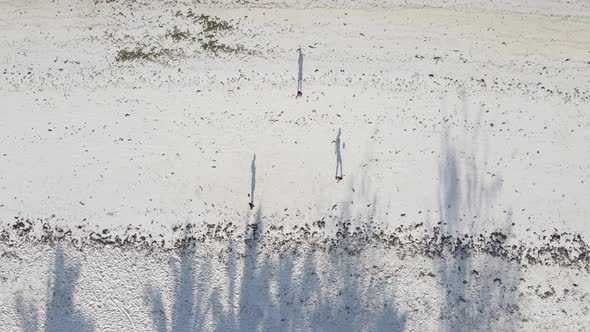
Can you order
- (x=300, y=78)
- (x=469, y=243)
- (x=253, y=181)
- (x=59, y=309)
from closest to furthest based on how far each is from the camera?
(x=59, y=309) → (x=469, y=243) → (x=253, y=181) → (x=300, y=78)

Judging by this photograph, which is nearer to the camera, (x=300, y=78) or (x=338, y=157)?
(x=338, y=157)

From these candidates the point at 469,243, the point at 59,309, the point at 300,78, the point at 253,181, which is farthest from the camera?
the point at 300,78

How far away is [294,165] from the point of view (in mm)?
11812

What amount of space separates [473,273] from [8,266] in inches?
387

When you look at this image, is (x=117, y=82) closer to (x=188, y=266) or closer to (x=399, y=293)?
(x=188, y=266)

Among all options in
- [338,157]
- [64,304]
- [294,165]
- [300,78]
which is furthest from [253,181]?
[64,304]

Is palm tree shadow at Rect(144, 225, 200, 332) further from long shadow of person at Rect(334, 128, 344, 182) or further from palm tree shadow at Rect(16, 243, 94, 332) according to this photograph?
long shadow of person at Rect(334, 128, 344, 182)

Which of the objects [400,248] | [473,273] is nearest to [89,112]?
[400,248]

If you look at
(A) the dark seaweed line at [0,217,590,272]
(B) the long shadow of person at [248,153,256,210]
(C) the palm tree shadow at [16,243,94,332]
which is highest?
(B) the long shadow of person at [248,153,256,210]

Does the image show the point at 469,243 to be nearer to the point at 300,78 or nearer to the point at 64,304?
the point at 300,78

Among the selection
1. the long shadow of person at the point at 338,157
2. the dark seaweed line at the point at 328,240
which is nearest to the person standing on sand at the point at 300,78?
the long shadow of person at the point at 338,157

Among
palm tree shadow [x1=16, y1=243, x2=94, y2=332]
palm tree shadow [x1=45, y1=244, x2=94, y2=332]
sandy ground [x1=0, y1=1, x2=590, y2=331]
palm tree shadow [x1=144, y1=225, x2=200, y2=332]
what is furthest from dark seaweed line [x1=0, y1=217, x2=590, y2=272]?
palm tree shadow [x1=16, y1=243, x2=94, y2=332]

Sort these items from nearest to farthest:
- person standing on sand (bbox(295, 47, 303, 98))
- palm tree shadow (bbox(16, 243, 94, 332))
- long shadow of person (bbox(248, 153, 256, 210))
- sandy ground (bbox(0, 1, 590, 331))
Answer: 1. palm tree shadow (bbox(16, 243, 94, 332))
2. sandy ground (bbox(0, 1, 590, 331))
3. long shadow of person (bbox(248, 153, 256, 210))
4. person standing on sand (bbox(295, 47, 303, 98))

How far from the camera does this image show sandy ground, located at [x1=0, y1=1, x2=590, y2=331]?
1132 cm
